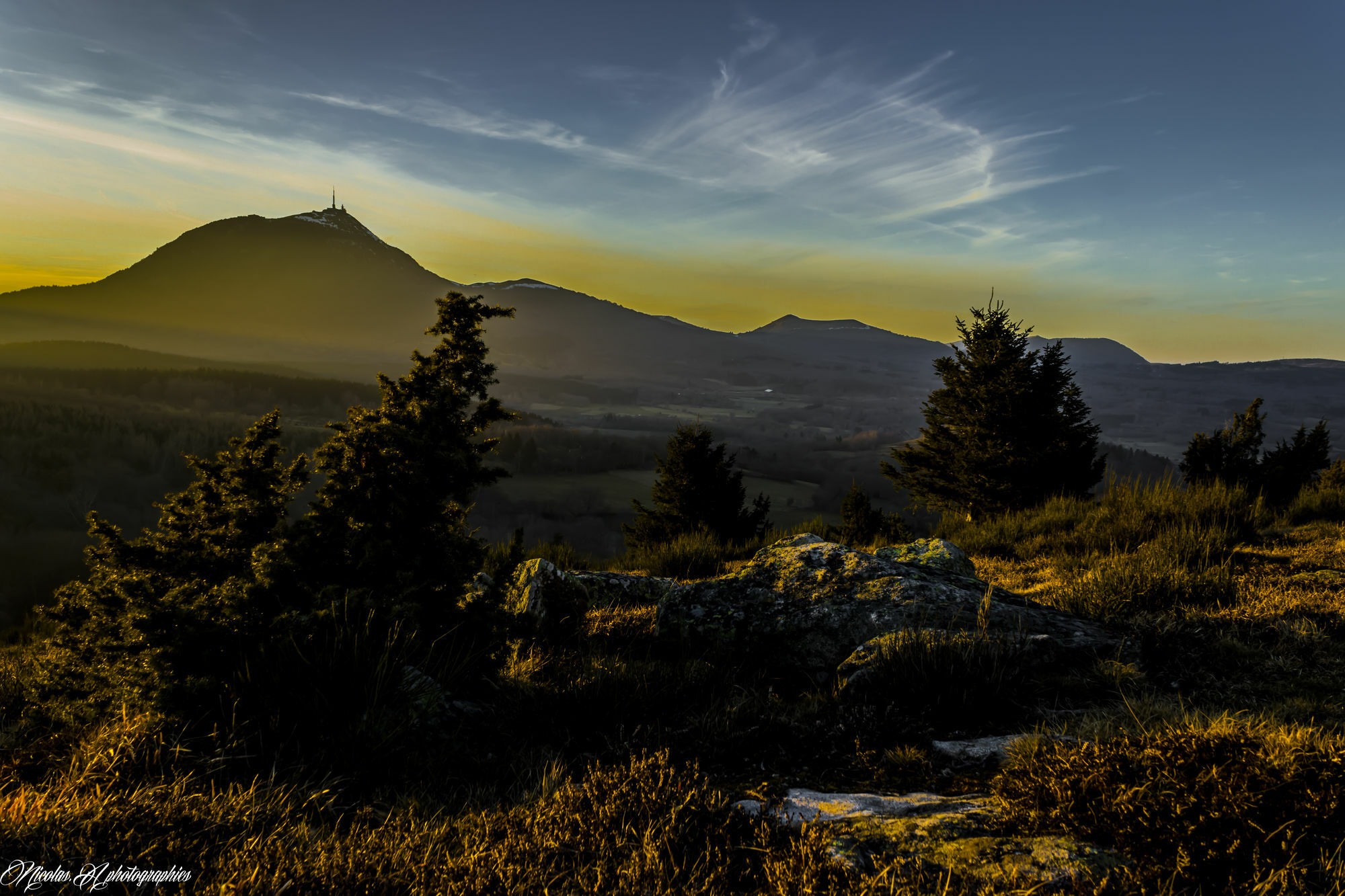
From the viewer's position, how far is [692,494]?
21.7 m

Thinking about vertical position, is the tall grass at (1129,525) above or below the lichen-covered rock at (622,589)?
above

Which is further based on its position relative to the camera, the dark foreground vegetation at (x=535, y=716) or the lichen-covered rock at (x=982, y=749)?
the lichen-covered rock at (x=982, y=749)

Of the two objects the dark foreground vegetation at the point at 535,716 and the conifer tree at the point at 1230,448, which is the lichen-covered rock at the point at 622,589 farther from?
the conifer tree at the point at 1230,448

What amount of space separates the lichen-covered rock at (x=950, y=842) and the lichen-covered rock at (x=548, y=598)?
3036 millimetres

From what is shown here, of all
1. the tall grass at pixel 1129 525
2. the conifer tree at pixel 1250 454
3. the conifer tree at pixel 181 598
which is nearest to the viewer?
the conifer tree at pixel 181 598

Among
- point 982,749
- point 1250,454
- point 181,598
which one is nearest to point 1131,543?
point 982,749

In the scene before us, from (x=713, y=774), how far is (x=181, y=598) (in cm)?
311

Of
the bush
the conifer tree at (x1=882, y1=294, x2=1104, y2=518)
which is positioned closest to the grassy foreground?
the bush

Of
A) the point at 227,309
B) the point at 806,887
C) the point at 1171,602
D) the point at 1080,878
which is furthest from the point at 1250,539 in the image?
the point at 227,309

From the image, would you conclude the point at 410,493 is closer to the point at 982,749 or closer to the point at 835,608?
the point at 835,608

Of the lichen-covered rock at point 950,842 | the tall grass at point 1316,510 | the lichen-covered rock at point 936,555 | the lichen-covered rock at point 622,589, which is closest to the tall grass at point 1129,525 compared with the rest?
the tall grass at point 1316,510

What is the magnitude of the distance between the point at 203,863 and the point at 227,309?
22974cm

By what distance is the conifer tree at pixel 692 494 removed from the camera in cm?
2166

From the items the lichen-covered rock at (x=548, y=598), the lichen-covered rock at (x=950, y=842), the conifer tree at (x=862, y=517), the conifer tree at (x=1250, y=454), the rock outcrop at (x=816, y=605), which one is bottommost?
the conifer tree at (x=862, y=517)
